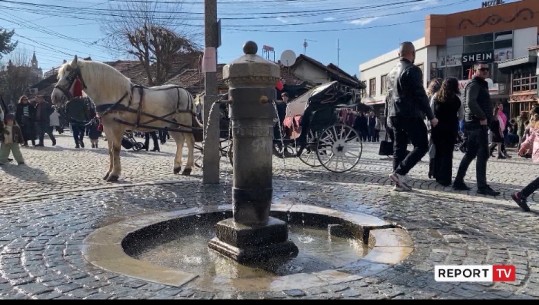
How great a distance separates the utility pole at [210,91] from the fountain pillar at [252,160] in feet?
11.4

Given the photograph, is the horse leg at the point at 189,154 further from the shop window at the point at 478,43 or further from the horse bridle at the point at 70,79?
the shop window at the point at 478,43

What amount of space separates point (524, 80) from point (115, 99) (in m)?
25.3

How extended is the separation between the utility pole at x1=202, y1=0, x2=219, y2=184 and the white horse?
4.92ft

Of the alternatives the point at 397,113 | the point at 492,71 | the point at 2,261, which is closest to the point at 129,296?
the point at 2,261

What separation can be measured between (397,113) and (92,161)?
8367 millimetres

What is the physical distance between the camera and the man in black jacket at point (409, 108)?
263 inches

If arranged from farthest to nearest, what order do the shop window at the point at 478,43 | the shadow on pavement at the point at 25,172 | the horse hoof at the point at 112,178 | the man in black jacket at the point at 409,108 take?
the shop window at the point at 478,43, the shadow on pavement at the point at 25,172, the horse hoof at the point at 112,178, the man in black jacket at the point at 409,108

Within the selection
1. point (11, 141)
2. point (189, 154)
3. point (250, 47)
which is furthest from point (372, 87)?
point (250, 47)

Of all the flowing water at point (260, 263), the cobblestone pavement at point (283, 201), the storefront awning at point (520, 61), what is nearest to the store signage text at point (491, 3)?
the storefront awning at point (520, 61)

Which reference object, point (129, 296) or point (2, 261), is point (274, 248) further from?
point (2, 261)

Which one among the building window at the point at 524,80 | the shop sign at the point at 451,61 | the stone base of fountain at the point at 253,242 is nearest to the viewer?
the stone base of fountain at the point at 253,242

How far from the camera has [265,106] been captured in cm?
408

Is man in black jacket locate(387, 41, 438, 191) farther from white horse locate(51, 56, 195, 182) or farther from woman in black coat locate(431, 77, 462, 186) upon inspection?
white horse locate(51, 56, 195, 182)

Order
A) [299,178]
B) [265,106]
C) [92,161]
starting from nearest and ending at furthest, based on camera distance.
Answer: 1. [265,106]
2. [299,178]
3. [92,161]
